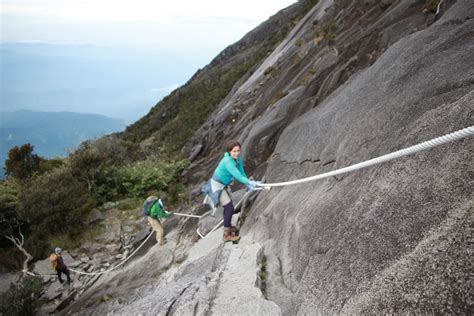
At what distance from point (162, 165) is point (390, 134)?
21204mm

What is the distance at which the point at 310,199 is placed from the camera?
6598 mm

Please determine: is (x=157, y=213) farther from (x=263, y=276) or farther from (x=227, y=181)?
(x=263, y=276)

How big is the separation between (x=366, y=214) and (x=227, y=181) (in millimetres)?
3650

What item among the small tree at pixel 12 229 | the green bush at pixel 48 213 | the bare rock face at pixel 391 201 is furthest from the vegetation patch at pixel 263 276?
the small tree at pixel 12 229

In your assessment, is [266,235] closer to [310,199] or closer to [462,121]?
[310,199]

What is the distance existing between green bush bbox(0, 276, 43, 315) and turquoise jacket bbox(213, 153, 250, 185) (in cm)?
905

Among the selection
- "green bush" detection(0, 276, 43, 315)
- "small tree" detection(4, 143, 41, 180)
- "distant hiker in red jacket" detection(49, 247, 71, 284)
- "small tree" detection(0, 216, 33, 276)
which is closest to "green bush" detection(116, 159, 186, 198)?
"small tree" detection(0, 216, 33, 276)

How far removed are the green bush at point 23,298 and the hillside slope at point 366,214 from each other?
2.78 m

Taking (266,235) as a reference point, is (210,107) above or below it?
above

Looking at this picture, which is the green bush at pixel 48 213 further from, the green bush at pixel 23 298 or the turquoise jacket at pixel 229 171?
the turquoise jacket at pixel 229 171

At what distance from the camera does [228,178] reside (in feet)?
24.9

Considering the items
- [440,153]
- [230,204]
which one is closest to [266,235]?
[230,204]

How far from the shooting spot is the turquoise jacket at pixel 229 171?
6.96 metres

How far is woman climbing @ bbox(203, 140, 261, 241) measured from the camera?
7074 millimetres
